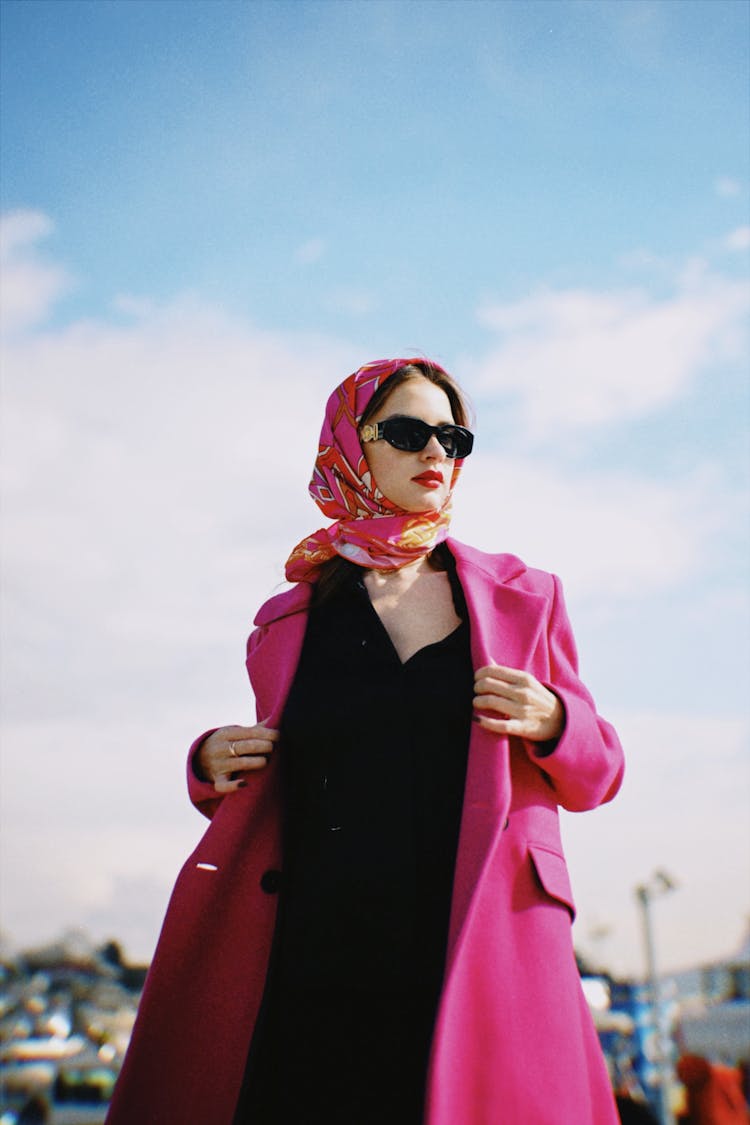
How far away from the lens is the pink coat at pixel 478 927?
89.9 inches

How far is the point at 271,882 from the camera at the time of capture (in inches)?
113

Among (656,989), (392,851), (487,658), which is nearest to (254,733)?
(392,851)

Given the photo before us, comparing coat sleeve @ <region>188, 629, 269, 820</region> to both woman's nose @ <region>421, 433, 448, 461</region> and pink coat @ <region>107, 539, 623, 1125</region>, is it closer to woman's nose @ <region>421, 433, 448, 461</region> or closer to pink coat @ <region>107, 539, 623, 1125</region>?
pink coat @ <region>107, 539, 623, 1125</region>

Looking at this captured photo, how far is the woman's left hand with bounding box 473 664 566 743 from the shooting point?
2582 millimetres

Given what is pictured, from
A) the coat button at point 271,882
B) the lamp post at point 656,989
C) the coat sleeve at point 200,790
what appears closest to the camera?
the coat button at point 271,882

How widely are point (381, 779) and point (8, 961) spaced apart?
46812 millimetres

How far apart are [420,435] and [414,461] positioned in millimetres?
77

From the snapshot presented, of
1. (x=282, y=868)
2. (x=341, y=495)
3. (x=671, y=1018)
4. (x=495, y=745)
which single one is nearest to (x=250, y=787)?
(x=282, y=868)

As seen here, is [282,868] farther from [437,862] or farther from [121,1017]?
[121,1017]

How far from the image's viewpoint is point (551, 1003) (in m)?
2.37

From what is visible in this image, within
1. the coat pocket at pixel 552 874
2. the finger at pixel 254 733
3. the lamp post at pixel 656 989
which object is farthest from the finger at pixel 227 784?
the lamp post at pixel 656 989

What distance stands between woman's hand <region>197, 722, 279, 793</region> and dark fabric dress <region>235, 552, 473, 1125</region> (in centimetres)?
7

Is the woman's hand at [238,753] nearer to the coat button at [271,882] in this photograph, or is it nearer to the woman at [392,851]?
the woman at [392,851]

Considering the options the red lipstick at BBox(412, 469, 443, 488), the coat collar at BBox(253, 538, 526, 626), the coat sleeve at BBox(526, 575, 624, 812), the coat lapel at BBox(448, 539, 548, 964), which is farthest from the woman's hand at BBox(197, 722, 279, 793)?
the red lipstick at BBox(412, 469, 443, 488)
